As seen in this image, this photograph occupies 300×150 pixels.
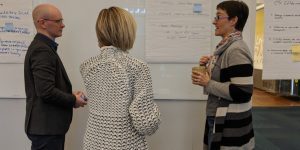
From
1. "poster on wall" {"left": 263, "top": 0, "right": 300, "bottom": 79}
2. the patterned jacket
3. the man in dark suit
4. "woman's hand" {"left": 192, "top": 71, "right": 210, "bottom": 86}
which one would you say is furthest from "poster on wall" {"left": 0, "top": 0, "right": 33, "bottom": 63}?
"poster on wall" {"left": 263, "top": 0, "right": 300, "bottom": 79}

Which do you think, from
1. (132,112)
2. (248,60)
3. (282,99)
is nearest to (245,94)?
(248,60)

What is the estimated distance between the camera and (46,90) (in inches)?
68.3

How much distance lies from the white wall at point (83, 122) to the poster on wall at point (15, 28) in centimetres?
31

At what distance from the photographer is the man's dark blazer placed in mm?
1753

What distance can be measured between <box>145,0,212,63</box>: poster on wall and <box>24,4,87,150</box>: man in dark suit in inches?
31.8

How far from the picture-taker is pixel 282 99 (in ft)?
25.7

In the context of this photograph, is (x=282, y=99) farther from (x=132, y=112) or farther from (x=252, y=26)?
(x=132, y=112)

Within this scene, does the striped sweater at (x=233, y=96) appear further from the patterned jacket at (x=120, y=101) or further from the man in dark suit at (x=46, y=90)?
the man in dark suit at (x=46, y=90)

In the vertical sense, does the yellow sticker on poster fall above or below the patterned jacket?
above

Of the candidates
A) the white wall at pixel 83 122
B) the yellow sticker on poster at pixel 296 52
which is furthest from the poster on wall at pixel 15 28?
the yellow sticker on poster at pixel 296 52

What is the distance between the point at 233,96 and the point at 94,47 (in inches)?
50.8

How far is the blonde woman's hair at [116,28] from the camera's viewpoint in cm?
155

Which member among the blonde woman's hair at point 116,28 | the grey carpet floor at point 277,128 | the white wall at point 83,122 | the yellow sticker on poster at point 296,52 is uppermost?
the blonde woman's hair at point 116,28

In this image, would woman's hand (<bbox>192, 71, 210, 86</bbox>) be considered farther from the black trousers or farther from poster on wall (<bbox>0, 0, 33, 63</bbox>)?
poster on wall (<bbox>0, 0, 33, 63</bbox>)
